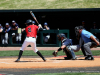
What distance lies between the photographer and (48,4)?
19469 millimetres

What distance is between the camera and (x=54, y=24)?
2058 cm

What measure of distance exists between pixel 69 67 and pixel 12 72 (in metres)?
1.94

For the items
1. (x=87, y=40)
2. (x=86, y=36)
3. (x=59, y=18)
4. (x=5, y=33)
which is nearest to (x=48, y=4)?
(x=59, y=18)

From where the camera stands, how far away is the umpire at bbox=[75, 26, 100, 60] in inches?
384

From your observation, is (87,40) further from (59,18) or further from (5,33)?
(59,18)

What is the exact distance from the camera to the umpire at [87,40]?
32.0ft

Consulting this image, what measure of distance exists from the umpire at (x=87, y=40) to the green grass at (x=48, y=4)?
881cm

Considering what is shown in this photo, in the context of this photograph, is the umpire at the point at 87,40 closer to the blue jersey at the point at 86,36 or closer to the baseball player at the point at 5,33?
the blue jersey at the point at 86,36

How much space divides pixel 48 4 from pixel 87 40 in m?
9.98

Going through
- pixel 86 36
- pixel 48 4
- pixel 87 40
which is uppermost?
pixel 48 4

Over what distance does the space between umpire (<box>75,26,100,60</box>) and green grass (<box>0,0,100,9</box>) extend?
28.9 ft

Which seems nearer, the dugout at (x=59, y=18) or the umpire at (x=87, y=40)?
the umpire at (x=87, y=40)

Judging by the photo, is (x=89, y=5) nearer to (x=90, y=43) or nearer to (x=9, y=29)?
(x=9, y=29)

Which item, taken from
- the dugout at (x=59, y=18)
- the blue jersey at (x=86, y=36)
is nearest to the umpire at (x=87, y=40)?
the blue jersey at (x=86, y=36)
